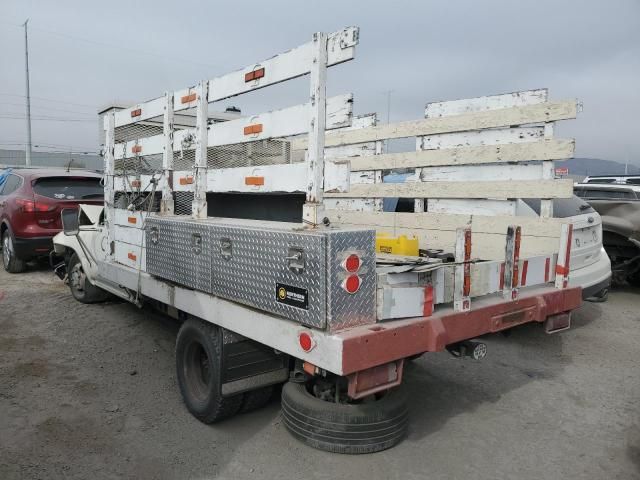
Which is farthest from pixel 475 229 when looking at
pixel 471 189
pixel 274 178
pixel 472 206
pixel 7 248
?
pixel 7 248

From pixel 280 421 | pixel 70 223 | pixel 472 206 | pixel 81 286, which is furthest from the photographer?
pixel 81 286

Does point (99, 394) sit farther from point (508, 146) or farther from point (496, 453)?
point (508, 146)

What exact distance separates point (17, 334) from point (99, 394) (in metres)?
2.02

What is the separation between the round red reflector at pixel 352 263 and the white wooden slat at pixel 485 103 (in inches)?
103

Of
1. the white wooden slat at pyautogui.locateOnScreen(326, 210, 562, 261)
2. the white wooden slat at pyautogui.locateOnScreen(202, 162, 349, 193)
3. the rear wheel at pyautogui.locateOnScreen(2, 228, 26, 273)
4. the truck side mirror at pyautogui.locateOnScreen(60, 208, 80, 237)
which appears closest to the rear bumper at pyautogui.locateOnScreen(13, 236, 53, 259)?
the rear wheel at pyautogui.locateOnScreen(2, 228, 26, 273)

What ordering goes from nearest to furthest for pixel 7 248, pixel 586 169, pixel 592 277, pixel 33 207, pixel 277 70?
pixel 277 70, pixel 592 277, pixel 33 207, pixel 7 248, pixel 586 169

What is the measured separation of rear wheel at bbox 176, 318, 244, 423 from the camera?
10.9ft

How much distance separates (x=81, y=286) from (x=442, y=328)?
5.09m

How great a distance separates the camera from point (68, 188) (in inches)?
328

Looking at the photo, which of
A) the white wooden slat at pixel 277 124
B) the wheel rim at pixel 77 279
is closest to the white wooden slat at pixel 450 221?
the white wooden slat at pixel 277 124

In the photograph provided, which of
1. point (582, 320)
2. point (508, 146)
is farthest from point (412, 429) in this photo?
point (582, 320)

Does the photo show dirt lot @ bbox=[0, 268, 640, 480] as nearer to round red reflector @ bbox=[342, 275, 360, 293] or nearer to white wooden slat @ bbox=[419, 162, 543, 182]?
round red reflector @ bbox=[342, 275, 360, 293]

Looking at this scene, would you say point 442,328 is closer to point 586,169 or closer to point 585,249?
point 585,249

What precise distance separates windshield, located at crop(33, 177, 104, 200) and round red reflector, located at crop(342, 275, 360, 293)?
23.2 feet
